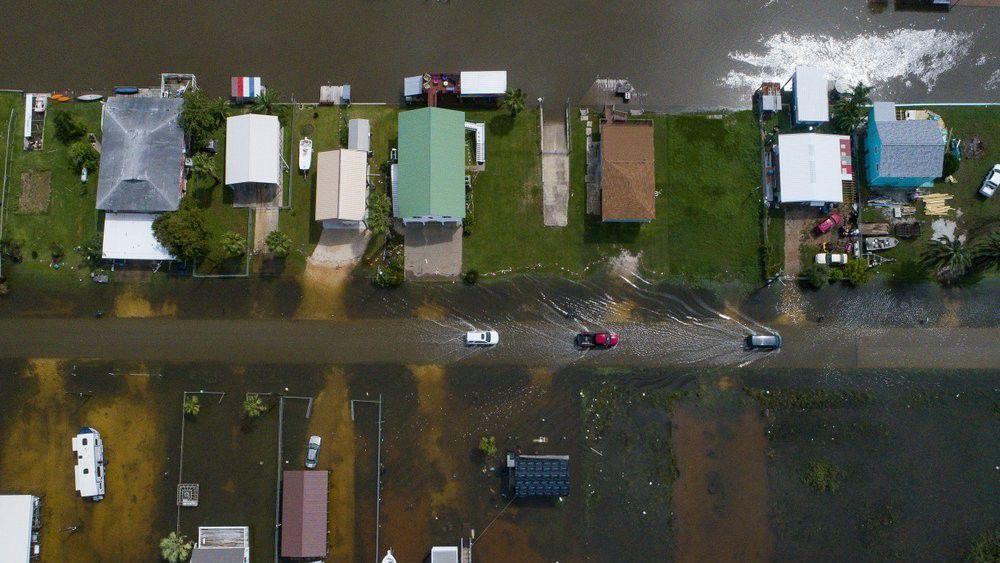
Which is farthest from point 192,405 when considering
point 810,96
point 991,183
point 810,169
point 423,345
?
point 991,183

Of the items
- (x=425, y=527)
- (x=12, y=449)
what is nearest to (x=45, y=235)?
(x=12, y=449)

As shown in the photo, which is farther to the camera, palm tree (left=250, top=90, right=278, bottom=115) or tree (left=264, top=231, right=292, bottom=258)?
palm tree (left=250, top=90, right=278, bottom=115)

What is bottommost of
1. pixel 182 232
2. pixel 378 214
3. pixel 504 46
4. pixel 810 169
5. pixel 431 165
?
pixel 182 232

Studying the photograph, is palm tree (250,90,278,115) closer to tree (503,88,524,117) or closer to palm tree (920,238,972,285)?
tree (503,88,524,117)

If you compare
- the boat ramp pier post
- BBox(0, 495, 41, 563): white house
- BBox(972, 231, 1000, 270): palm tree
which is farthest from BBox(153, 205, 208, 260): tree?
BBox(972, 231, 1000, 270): palm tree

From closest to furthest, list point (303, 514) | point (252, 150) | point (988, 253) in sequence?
point (303, 514) < point (988, 253) < point (252, 150)

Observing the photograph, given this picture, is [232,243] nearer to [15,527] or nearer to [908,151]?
[15,527]

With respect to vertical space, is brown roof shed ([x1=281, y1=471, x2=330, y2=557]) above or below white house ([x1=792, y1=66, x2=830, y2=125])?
below
